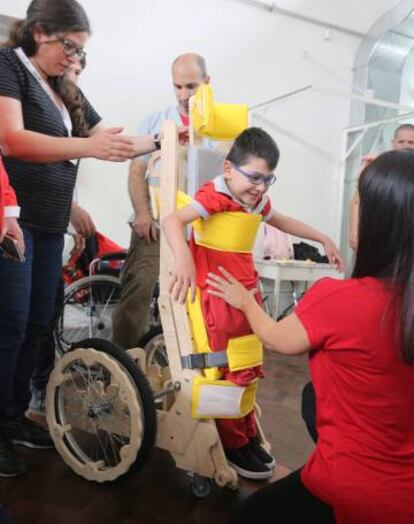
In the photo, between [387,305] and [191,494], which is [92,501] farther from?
[387,305]

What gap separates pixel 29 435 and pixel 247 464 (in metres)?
0.72

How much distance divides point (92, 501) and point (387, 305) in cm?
101

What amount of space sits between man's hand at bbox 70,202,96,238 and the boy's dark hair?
26.8 inches

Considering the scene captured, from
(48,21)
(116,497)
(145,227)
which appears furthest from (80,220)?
(116,497)

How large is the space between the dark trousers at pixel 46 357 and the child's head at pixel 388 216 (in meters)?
1.19

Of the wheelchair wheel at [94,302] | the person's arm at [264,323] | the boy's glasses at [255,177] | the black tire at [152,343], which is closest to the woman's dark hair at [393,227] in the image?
the person's arm at [264,323]

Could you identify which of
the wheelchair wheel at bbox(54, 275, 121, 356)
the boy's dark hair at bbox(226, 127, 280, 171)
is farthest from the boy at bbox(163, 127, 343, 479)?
the wheelchair wheel at bbox(54, 275, 121, 356)

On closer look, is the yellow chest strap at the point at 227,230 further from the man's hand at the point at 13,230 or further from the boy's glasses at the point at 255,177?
the man's hand at the point at 13,230

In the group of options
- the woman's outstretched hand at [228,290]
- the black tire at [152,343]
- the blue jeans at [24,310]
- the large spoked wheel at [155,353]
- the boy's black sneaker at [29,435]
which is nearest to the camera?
the woman's outstretched hand at [228,290]

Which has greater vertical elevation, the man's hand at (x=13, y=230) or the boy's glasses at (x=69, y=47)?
the boy's glasses at (x=69, y=47)

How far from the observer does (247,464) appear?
1.40 metres

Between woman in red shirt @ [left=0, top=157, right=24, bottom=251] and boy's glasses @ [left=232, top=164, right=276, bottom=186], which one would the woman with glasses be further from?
boy's glasses @ [left=232, top=164, right=276, bottom=186]

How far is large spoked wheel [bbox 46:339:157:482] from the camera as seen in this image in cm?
126

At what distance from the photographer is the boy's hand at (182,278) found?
112cm
